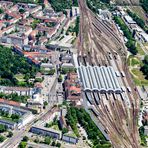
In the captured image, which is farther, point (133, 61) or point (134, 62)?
point (133, 61)

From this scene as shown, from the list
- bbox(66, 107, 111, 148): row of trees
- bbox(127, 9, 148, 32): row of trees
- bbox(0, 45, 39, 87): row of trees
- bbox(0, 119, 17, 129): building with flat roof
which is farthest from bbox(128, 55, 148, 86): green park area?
bbox(0, 119, 17, 129): building with flat roof

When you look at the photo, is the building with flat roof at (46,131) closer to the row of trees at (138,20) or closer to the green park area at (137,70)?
the green park area at (137,70)

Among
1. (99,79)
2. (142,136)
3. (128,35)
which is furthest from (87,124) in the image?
(128,35)

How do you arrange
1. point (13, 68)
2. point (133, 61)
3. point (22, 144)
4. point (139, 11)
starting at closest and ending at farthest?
point (22, 144) → point (13, 68) → point (133, 61) → point (139, 11)

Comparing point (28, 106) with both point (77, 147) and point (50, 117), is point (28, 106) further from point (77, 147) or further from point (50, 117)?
point (77, 147)

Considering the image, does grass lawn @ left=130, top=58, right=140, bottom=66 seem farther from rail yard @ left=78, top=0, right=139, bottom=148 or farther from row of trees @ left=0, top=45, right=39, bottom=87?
row of trees @ left=0, top=45, right=39, bottom=87

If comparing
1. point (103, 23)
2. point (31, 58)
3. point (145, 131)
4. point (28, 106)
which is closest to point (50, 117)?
point (28, 106)

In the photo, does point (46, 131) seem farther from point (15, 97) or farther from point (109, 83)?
point (109, 83)
